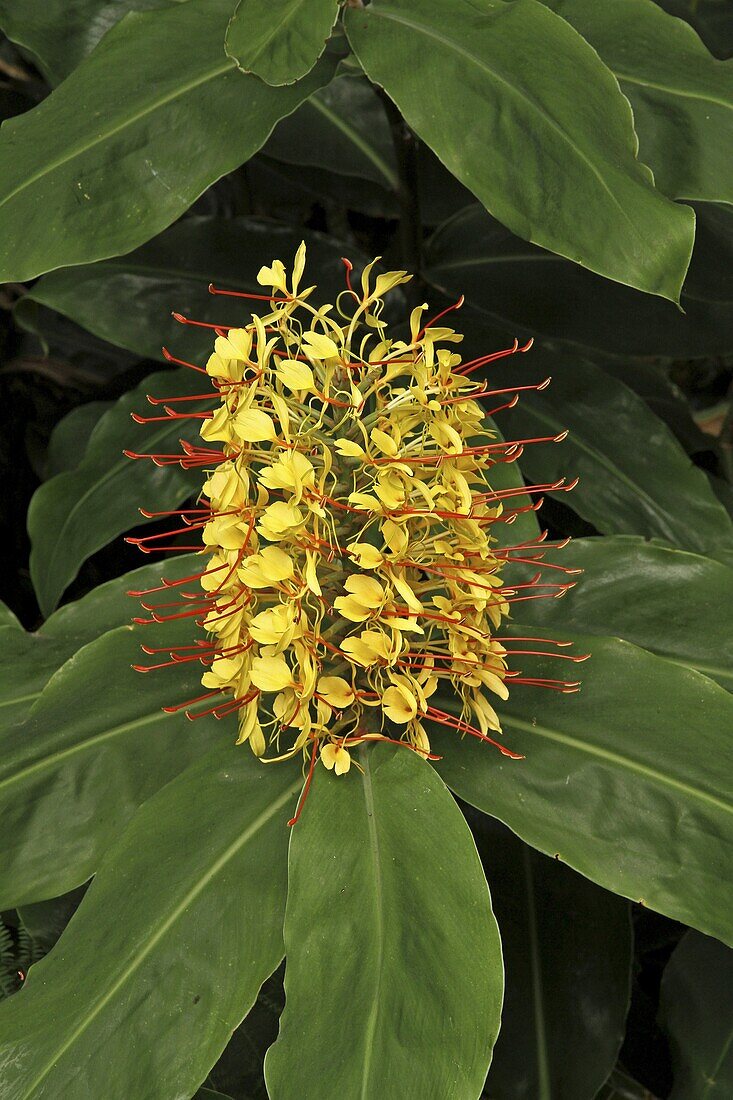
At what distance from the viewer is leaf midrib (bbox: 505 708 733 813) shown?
0.81 m

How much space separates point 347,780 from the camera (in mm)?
842

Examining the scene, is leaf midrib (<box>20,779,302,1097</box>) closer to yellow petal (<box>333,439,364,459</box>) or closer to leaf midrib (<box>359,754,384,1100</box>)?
leaf midrib (<box>359,754,384,1100</box>)

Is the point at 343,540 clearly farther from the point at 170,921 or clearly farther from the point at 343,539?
the point at 170,921

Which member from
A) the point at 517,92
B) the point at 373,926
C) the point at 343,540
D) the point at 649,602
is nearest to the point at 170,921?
the point at 373,926

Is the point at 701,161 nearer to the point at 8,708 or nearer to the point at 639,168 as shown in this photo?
the point at 639,168

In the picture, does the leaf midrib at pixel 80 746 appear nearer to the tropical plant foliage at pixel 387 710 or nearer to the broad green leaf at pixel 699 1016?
the tropical plant foliage at pixel 387 710

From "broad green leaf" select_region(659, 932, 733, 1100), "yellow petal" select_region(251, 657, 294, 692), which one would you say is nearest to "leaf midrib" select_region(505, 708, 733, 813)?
"yellow petal" select_region(251, 657, 294, 692)

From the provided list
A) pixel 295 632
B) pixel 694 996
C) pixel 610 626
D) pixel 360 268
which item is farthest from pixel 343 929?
pixel 360 268

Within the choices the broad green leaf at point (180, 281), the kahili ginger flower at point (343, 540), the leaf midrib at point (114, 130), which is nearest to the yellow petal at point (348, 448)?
the kahili ginger flower at point (343, 540)

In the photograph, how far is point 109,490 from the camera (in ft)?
4.29

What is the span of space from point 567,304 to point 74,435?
776 mm

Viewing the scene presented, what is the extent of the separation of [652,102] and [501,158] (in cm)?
24

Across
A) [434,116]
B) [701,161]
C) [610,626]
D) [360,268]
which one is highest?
[434,116]

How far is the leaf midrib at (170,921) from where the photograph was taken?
2.52 feet
